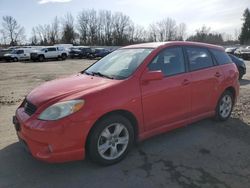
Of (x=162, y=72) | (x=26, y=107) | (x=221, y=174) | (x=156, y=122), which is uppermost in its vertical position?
(x=162, y=72)

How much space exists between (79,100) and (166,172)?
149 cm

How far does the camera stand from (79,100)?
3.53 metres

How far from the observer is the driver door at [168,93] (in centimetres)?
414

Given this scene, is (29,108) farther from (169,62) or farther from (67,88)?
(169,62)

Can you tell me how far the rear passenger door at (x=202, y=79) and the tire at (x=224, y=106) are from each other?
0.29 metres

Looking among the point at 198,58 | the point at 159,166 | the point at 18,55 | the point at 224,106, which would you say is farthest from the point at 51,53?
the point at 159,166

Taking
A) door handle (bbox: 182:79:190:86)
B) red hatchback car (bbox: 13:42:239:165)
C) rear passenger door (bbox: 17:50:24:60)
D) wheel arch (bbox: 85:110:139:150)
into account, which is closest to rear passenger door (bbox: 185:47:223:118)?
red hatchback car (bbox: 13:42:239:165)

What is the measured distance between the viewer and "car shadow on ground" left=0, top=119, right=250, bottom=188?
3457 millimetres

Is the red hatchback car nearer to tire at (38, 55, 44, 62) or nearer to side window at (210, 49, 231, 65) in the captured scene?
side window at (210, 49, 231, 65)

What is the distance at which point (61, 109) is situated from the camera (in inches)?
137

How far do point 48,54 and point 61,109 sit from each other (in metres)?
33.7

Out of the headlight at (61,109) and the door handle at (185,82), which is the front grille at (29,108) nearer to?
the headlight at (61,109)

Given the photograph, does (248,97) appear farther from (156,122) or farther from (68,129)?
(68,129)

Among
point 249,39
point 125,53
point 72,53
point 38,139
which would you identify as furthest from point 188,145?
point 249,39
